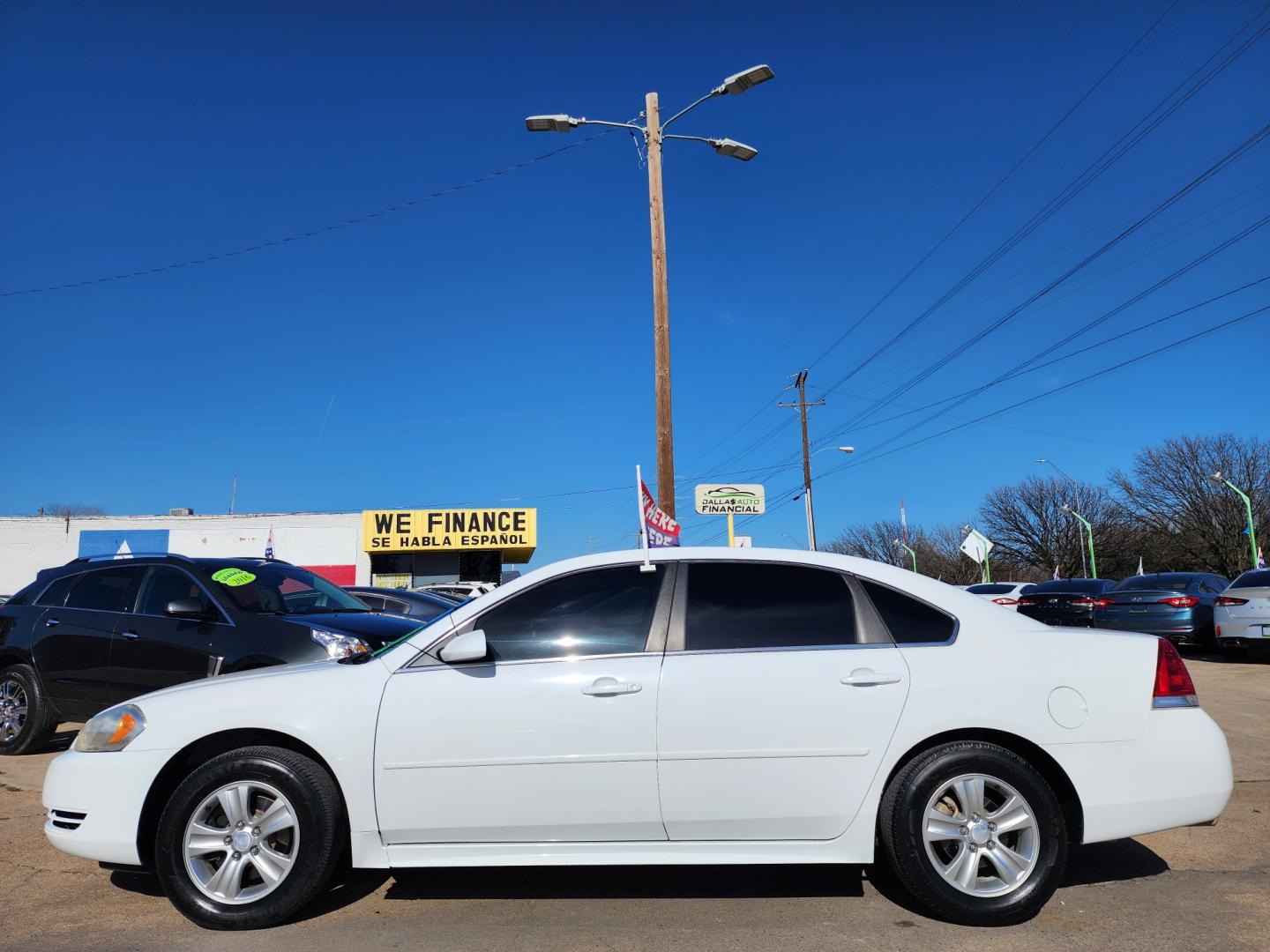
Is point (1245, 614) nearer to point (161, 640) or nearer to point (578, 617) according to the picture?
point (578, 617)

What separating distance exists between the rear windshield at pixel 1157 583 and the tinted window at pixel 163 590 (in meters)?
14.4

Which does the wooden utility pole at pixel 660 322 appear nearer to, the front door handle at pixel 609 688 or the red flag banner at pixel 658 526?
the red flag banner at pixel 658 526

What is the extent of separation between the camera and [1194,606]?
14258mm

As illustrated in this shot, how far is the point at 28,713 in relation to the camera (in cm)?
747

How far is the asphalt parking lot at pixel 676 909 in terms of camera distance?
351 cm

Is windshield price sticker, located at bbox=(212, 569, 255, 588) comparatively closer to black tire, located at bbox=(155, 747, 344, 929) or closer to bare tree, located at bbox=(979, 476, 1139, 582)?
black tire, located at bbox=(155, 747, 344, 929)

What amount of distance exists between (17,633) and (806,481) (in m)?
30.8

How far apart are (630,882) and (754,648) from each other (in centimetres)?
139

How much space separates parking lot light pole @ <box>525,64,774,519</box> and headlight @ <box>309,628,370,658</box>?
19.3 ft

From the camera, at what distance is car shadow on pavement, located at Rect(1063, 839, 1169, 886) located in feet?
13.8

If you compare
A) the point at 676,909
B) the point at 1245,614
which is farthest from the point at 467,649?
the point at 1245,614

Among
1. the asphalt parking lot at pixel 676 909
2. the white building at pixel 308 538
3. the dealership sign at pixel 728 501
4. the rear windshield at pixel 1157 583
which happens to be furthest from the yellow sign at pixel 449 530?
the asphalt parking lot at pixel 676 909

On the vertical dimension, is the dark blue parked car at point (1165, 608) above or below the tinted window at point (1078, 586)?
below

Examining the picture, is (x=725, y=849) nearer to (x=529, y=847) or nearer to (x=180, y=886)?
(x=529, y=847)
